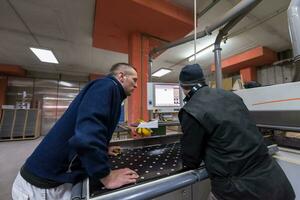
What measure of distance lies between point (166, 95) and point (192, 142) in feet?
4.61

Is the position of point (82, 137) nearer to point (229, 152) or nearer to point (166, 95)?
point (229, 152)

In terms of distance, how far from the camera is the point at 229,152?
0.88 meters

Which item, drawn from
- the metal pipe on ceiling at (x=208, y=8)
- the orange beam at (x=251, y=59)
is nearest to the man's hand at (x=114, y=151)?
the metal pipe on ceiling at (x=208, y=8)

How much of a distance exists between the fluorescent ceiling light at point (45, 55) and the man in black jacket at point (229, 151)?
18.1 feet

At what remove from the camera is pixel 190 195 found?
4.25 feet

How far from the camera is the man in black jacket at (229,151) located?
0.86 m

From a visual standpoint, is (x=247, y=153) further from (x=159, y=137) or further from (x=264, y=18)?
(x=264, y=18)

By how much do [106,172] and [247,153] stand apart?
75 centimetres

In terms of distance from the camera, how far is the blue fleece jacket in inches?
28.3

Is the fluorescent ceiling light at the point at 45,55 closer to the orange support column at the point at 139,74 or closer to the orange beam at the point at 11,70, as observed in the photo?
the orange beam at the point at 11,70

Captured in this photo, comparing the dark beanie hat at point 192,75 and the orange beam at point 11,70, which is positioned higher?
the orange beam at point 11,70

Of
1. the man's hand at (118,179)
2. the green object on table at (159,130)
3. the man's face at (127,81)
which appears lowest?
the man's hand at (118,179)

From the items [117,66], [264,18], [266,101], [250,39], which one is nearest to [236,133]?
[266,101]

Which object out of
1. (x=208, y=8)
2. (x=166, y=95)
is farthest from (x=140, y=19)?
(x=166, y=95)
